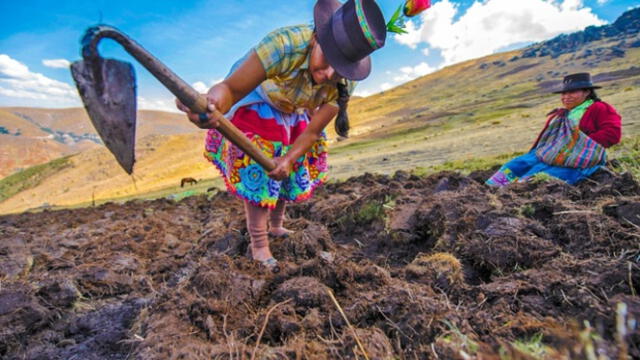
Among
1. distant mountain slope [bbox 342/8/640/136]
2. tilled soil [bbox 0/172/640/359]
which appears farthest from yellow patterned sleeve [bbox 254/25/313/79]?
distant mountain slope [bbox 342/8/640/136]

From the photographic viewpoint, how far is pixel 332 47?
188 centimetres

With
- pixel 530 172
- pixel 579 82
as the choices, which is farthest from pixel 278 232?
pixel 579 82

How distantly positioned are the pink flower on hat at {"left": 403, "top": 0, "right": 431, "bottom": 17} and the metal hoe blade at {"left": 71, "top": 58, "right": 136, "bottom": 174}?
4.50 feet

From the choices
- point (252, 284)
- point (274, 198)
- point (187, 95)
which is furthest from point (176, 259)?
point (187, 95)

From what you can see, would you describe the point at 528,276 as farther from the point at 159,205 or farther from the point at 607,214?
the point at 159,205

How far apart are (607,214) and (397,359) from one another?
5.50 feet

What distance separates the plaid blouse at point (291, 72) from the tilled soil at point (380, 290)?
85cm

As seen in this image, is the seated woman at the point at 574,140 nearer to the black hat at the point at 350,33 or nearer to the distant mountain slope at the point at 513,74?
the black hat at the point at 350,33

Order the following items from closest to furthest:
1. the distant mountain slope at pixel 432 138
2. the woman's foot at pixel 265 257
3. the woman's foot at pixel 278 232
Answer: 1. the woman's foot at pixel 265 257
2. the woman's foot at pixel 278 232
3. the distant mountain slope at pixel 432 138

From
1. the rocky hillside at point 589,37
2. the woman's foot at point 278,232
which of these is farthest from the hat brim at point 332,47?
the rocky hillside at point 589,37

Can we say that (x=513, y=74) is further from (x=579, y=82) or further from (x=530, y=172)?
(x=530, y=172)

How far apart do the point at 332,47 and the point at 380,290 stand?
114 cm

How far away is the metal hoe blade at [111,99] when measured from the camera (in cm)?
146

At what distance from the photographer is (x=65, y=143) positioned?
4099 inches
